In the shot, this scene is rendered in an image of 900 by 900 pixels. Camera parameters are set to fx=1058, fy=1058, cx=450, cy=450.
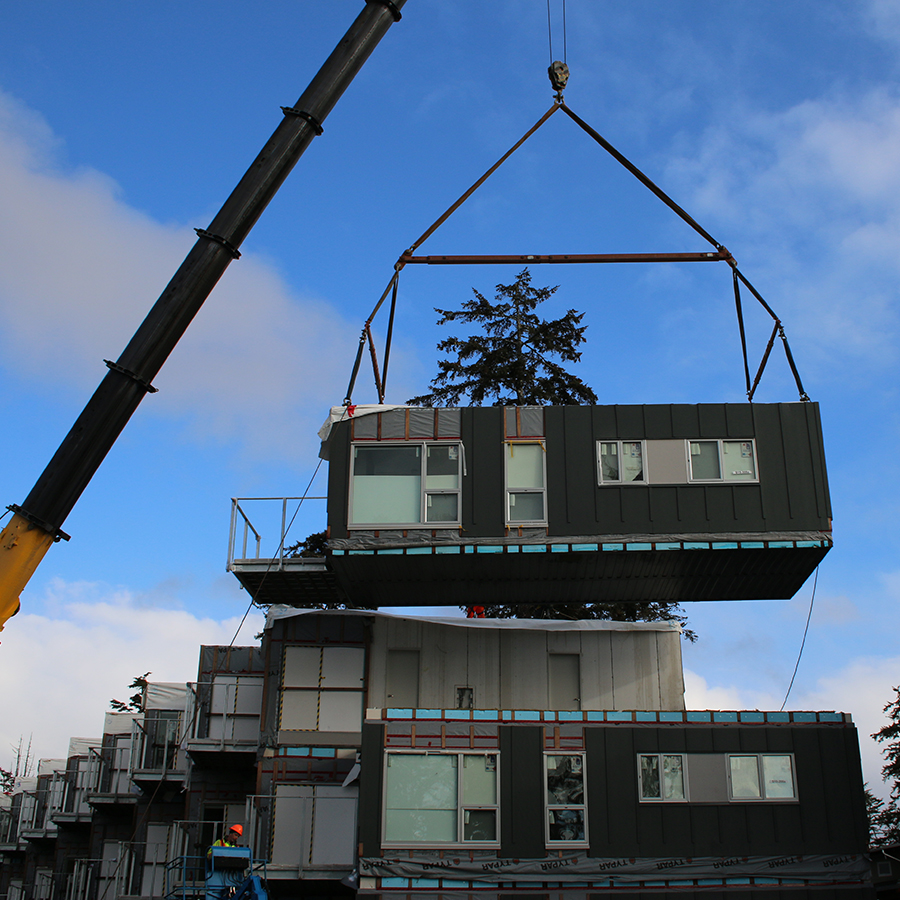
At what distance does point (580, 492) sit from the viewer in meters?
22.9

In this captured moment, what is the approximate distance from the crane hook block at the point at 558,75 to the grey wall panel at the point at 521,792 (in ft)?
44.5

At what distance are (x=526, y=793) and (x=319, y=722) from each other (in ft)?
20.3

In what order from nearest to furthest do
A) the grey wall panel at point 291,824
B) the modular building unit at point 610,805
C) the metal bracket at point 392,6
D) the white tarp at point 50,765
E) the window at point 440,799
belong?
the metal bracket at point 392,6
the modular building unit at point 610,805
the window at point 440,799
the grey wall panel at point 291,824
the white tarp at point 50,765

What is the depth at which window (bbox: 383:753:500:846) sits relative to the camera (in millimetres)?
20203

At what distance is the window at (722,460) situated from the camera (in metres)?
22.9

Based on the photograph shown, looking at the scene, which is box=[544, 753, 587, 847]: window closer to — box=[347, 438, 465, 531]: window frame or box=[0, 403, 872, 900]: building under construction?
box=[0, 403, 872, 900]: building under construction

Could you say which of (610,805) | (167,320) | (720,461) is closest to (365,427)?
(720,461)

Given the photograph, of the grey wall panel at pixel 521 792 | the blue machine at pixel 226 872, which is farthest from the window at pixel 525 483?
the blue machine at pixel 226 872

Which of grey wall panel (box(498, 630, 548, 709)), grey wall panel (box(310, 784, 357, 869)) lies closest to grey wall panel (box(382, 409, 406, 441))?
grey wall panel (box(498, 630, 548, 709))

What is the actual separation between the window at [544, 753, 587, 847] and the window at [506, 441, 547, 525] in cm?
501

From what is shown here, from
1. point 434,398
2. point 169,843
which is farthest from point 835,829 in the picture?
point 434,398

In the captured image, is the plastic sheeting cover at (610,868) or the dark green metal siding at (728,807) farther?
the dark green metal siding at (728,807)

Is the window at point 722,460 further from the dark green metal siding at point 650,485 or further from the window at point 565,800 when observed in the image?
the window at point 565,800

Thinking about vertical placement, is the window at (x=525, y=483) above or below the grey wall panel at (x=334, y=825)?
above
